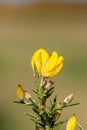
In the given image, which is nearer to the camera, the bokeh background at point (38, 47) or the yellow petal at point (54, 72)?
the yellow petal at point (54, 72)

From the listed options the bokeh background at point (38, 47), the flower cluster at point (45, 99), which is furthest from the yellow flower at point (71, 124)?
the bokeh background at point (38, 47)

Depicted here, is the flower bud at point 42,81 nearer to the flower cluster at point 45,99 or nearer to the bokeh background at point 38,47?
the flower cluster at point 45,99

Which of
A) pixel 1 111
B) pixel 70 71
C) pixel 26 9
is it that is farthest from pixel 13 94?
pixel 26 9

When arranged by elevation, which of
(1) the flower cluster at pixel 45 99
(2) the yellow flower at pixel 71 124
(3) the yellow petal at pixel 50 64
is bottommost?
(2) the yellow flower at pixel 71 124

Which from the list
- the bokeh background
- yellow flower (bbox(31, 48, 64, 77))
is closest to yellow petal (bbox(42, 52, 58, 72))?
yellow flower (bbox(31, 48, 64, 77))

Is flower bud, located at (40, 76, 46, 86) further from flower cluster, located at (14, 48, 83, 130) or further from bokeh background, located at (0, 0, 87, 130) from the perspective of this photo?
bokeh background, located at (0, 0, 87, 130)

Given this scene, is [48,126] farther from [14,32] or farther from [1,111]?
[14,32]
